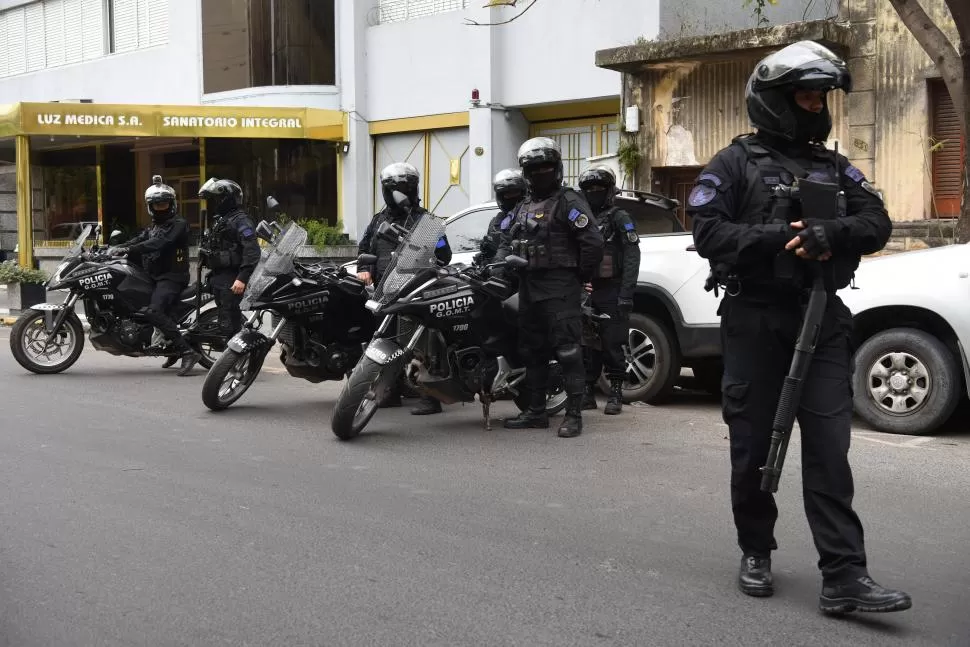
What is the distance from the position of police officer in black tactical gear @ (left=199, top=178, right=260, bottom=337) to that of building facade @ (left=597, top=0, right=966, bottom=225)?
657cm

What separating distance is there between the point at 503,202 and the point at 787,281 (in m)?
4.81

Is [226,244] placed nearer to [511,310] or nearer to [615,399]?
[511,310]

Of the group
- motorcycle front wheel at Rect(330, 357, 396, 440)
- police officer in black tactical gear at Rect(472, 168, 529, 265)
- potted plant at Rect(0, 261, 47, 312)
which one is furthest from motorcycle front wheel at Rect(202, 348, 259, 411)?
potted plant at Rect(0, 261, 47, 312)

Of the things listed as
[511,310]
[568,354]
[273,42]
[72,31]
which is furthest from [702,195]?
[72,31]

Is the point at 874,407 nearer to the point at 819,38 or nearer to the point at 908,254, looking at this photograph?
the point at 908,254

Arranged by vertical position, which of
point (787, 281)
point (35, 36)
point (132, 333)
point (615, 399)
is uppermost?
point (35, 36)

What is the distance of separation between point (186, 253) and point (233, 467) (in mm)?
4873

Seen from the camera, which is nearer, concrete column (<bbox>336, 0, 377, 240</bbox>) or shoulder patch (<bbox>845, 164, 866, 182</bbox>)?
shoulder patch (<bbox>845, 164, 866, 182</bbox>)

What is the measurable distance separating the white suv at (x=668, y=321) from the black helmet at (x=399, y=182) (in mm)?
403

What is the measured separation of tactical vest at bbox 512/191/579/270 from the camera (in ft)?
24.4

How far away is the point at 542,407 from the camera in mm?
7930

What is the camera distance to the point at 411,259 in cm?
748

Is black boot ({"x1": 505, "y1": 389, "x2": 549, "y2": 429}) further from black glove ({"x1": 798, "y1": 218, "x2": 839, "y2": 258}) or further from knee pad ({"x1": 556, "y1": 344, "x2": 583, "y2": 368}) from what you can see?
black glove ({"x1": 798, "y1": 218, "x2": 839, "y2": 258})

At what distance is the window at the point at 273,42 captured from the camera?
2094cm
